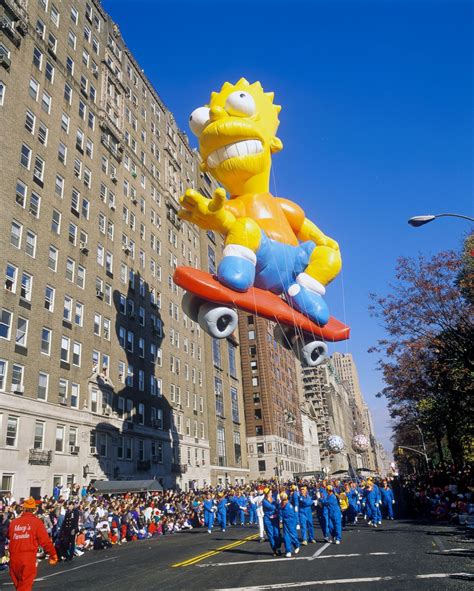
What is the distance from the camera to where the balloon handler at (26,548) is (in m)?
8.09

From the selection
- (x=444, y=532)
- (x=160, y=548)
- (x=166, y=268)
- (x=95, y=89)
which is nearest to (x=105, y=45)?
(x=95, y=89)

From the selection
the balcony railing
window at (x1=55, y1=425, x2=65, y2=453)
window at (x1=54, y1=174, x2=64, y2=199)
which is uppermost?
window at (x1=54, y1=174, x2=64, y2=199)

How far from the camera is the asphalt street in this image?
9.37 m

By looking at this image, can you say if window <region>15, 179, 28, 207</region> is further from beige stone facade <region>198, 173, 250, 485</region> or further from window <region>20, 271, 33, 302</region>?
beige stone facade <region>198, 173, 250, 485</region>

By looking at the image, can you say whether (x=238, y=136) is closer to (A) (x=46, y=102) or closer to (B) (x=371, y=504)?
(B) (x=371, y=504)

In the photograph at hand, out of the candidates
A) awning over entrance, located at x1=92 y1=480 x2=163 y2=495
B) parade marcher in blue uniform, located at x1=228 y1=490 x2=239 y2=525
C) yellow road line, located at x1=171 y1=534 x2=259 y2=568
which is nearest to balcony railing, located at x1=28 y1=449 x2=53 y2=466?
awning over entrance, located at x1=92 y1=480 x2=163 y2=495

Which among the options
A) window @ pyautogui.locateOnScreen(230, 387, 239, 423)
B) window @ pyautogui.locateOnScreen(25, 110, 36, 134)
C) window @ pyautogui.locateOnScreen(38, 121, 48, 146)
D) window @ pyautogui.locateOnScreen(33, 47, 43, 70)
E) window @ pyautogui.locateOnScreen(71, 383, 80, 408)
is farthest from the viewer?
window @ pyautogui.locateOnScreen(230, 387, 239, 423)

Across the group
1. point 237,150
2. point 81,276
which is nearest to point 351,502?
point 237,150

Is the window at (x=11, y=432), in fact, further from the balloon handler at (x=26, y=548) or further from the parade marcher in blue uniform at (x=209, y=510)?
the balloon handler at (x=26, y=548)

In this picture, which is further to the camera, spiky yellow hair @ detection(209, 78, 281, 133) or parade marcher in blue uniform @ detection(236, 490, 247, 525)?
parade marcher in blue uniform @ detection(236, 490, 247, 525)

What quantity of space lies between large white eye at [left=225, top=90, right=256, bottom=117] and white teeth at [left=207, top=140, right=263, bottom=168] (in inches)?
Result: 37.4

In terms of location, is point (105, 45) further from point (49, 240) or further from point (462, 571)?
point (462, 571)

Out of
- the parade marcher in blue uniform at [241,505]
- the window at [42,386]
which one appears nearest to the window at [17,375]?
the window at [42,386]

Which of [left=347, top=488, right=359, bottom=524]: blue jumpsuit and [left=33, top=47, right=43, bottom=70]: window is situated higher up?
[left=33, top=47, right=43, bottom=70]: window
